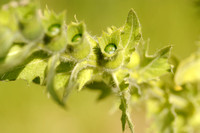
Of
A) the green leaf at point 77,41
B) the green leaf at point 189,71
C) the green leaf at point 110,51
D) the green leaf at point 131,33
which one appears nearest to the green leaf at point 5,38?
the green leaf at point 77,41

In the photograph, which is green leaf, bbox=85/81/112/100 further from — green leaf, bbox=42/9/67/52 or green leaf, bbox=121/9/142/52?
green leaf, bbox=42/9/67/52

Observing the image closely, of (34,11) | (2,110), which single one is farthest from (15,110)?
(34,11)

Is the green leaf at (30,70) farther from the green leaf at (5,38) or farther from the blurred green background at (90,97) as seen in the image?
the blurred green background at (90,97)

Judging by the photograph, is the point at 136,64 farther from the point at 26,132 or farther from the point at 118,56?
the point at 26,132

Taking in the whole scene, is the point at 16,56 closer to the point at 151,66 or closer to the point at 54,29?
the point at 54,29

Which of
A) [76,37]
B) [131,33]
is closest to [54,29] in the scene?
[76,37]

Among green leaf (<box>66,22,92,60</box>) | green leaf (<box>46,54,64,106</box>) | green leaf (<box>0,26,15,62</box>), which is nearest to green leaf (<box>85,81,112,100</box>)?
green leaf (<box>66,22,92,60</box>)
